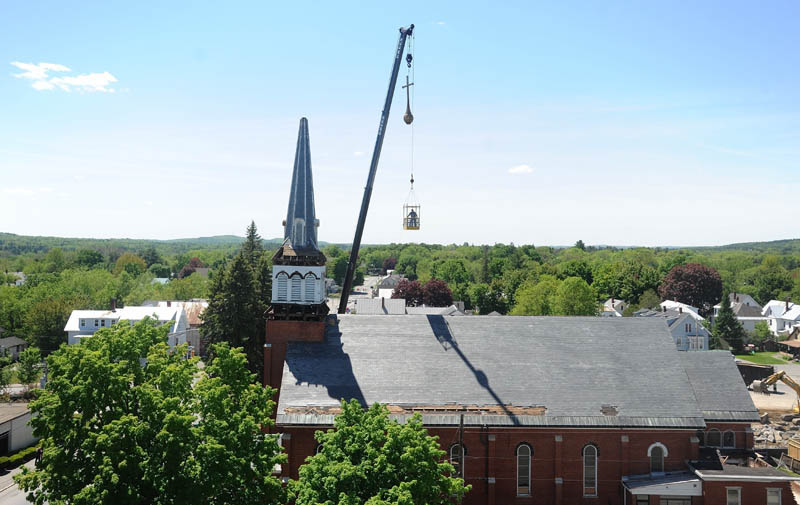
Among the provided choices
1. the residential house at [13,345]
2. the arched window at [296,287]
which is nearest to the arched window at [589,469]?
the arched window at [296,287]

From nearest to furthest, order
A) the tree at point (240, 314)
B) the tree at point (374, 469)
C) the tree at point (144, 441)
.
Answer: the tree at point (374, 469), the tree at point (144, 441), the tree at point (240, 314)

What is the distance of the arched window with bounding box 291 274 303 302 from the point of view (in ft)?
113

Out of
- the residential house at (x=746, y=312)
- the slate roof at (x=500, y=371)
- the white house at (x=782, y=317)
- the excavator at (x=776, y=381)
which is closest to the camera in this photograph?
the slate roof at (x=500, y=371)

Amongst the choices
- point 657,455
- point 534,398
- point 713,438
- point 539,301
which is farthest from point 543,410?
point 539,301

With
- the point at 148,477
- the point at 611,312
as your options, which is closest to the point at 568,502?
the point at 148,477

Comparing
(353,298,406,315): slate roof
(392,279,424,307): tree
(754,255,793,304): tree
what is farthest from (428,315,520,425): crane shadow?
(754,255,793,304): tree

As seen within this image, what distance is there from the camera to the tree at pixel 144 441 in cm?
2042

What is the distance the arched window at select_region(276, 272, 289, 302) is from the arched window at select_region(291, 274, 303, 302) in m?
0.36

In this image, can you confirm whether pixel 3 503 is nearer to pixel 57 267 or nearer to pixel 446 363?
pixel 446 363

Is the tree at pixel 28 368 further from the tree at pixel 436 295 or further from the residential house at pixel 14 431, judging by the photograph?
the tree at pixel 436 295

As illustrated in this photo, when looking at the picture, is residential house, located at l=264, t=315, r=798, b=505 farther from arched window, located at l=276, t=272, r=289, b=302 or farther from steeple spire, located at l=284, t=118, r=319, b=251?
steeple spire, located at l=284, t=118, r=319, b=251

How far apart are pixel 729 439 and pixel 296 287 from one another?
88.5 ft

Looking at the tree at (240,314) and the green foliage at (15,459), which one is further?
the tree at (240,314)

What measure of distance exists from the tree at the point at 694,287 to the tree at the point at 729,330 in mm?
28184
